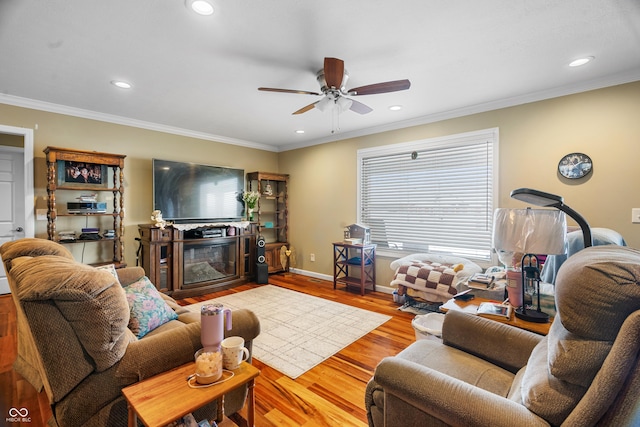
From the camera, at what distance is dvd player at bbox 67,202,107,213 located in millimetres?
3395

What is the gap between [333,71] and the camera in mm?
2160

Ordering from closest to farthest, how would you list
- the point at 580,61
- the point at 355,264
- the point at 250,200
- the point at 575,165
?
the point at 580,61
the point at 575,165
the point at 355,264
the point at 250,200

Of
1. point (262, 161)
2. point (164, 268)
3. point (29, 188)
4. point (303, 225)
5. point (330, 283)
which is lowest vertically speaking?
point (330, 283)

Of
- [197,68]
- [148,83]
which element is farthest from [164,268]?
[197,68]

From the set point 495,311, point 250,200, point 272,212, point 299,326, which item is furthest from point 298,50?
point 272,212

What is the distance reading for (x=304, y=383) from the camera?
80.3 inches

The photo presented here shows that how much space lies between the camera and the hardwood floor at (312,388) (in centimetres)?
170

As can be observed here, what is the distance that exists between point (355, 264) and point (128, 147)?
12.3 ft

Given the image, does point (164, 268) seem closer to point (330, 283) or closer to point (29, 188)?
point (29, 188)

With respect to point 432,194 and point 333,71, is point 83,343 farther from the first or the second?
point 432,194

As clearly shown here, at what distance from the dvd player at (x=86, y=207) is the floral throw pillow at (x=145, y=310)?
2127mm

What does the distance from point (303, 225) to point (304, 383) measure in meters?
3.60

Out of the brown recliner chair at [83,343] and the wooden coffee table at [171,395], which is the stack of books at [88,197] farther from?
the wooden coffee table at [171,395]

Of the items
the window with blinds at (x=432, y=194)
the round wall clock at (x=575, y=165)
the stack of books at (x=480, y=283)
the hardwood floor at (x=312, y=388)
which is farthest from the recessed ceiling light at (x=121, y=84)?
the round wall clock at (x=575, y=165)
